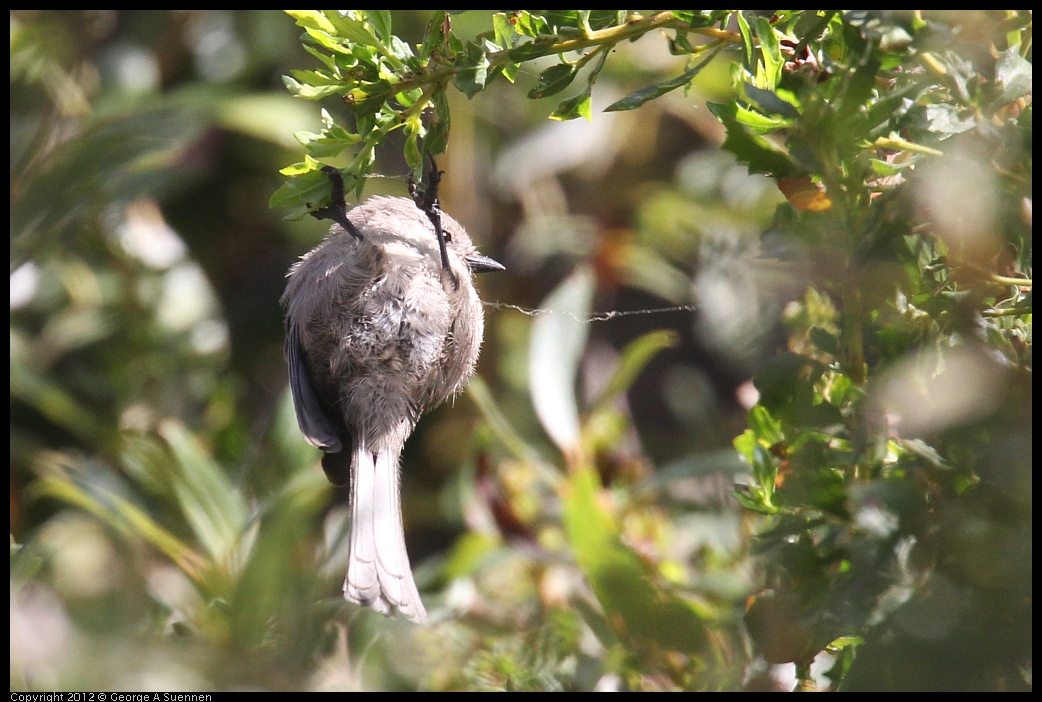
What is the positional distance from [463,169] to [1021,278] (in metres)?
2.54

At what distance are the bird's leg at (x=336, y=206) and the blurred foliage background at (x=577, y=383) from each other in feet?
0.53

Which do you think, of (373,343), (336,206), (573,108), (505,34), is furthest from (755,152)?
(373,343)

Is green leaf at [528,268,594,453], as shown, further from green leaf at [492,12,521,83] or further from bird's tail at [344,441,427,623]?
green leaf at [492,12,521,83]

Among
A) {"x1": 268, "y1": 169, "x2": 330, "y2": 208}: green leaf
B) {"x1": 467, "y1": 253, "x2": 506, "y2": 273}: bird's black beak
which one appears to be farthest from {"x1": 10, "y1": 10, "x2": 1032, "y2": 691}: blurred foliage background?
{"x1": 467, "y1": 253, "x2": 506, "y2": 273}: bird's black beak

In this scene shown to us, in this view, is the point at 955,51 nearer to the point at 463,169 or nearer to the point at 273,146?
the point at 463,169

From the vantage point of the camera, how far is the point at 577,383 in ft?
12.2

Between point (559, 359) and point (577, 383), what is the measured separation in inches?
30.2

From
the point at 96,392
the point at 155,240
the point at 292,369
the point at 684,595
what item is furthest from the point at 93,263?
the point at 684,595

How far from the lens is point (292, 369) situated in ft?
6.64

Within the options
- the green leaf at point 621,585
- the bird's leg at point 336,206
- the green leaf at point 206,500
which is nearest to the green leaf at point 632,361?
the green leaf at point 621,585

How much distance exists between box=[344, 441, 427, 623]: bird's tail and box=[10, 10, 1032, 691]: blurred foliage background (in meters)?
0.24

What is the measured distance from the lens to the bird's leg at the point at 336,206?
1.45 meters

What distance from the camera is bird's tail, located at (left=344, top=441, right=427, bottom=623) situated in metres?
1.54

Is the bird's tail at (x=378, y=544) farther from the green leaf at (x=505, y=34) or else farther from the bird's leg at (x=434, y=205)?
the green leaf at (x=505, y=34)
